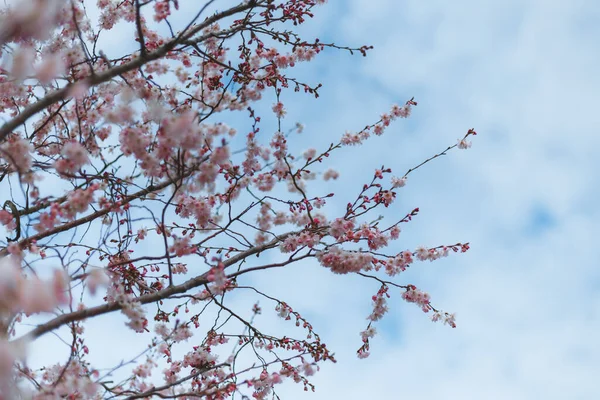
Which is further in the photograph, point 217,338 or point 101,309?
point 217,338

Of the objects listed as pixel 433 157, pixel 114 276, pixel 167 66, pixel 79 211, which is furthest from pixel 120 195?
pixel 433 157

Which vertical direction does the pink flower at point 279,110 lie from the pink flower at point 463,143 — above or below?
above

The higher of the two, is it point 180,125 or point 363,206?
point 363,206

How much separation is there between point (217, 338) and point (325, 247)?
7.72 feet

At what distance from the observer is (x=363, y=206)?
554cm

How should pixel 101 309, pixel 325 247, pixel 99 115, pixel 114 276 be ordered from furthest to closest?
pixel 99 115
pixel 114 276
pixel 325 247
pixel 101 309

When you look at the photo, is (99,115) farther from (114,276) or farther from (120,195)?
(114,276)

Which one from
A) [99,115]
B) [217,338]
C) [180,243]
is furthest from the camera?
[217,338]

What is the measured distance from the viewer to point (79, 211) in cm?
425

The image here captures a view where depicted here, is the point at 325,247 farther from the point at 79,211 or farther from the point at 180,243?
the point at 79,211

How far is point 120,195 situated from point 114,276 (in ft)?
3.00

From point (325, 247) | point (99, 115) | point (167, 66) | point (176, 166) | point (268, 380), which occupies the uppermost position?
point (167, 66)

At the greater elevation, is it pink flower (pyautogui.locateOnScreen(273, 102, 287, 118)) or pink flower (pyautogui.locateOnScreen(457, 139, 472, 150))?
pink flower (pyautogui.locateOnScreen(273, 102, 287, 118))

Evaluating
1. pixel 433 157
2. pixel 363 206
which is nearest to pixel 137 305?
pixel 363 206
